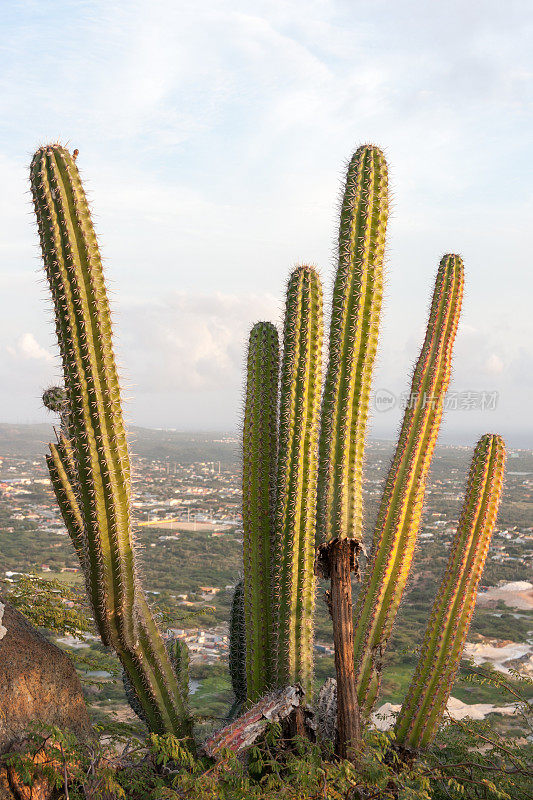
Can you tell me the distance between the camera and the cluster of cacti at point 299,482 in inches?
150

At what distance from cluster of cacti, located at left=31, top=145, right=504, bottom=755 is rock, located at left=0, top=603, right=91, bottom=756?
358mm

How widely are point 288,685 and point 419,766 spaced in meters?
1.03

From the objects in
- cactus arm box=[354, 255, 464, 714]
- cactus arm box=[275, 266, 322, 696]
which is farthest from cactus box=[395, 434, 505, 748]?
cactus arm box=[275, 266, 322, 696]

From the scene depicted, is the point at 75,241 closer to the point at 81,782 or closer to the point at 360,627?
the point at 81,782

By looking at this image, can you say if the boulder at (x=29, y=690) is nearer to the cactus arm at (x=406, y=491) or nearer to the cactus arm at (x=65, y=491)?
the cactus arm at (x=65, y=491)

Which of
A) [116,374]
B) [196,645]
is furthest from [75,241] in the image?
[196,645]

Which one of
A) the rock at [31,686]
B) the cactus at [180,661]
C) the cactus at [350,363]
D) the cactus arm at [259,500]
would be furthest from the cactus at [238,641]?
the rock at [31,686]

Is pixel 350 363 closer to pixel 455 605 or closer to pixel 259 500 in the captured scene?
pixel 259 500

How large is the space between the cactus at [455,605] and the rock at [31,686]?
2597 millimetres

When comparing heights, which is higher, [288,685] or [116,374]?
[116,374]

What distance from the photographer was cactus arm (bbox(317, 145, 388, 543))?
4.64 meters

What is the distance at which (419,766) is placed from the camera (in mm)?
3961

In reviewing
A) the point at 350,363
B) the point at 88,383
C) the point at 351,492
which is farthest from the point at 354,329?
the point at 88,383

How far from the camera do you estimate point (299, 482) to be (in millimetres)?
4664
